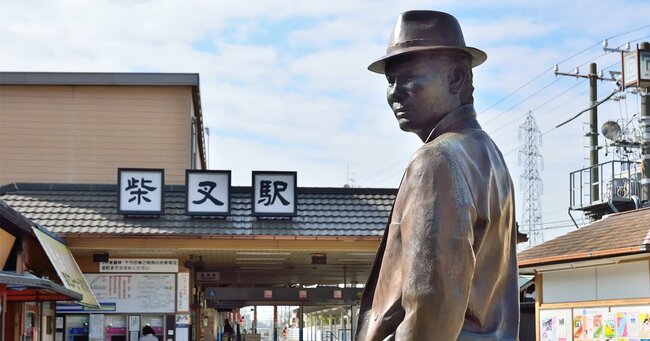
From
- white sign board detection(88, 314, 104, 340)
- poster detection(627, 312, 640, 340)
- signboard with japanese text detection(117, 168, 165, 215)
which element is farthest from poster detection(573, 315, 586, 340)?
white sign board detection(88, 314, 104, 340)

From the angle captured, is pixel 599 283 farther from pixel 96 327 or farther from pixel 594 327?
pixel 96 327

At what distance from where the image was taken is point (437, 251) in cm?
281

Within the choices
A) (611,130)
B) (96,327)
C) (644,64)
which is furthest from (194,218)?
(611,130)

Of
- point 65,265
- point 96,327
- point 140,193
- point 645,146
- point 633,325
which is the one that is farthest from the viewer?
point 645,146

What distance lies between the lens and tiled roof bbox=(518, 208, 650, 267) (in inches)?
525

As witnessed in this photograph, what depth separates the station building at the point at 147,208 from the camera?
17578mm

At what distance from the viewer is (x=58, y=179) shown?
2147 cm

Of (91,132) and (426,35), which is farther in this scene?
(91,132)

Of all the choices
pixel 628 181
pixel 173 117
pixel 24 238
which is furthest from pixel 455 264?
pixel 628 181

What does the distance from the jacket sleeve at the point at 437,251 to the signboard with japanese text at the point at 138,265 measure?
1615cm

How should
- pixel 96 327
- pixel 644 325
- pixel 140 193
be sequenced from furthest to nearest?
pixel 96 327 → pixel 140 193 → pixel 644 325

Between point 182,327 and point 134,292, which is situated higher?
point 134,292

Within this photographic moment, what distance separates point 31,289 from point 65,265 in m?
3.59

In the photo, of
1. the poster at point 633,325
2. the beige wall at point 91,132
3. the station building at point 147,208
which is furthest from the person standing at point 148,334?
the poster at point 633,325
